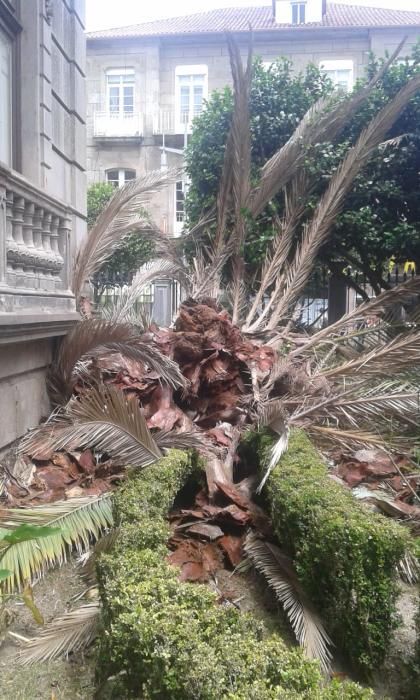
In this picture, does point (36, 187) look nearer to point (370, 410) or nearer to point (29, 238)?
point (29, 238)

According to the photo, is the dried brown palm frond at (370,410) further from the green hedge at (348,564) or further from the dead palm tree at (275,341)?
the green hedge at (348,564)

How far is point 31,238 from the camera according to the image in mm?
4672

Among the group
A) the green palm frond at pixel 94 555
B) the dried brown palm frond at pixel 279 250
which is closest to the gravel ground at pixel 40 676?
the green palm frond at pixel 94 555

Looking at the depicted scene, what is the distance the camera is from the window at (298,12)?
952 inches

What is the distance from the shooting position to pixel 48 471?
412 centimetres

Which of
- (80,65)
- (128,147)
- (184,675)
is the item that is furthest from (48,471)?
(128,147)

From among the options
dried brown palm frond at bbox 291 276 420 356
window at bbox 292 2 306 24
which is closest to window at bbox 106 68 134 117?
window at bbox 292 2 306 24

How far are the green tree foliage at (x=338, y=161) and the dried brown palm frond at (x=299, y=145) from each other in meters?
0.46

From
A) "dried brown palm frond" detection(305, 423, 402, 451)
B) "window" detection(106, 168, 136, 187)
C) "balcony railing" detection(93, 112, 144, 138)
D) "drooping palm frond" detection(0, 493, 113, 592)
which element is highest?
"balcony railing" detection(93, 112, 144, 138)

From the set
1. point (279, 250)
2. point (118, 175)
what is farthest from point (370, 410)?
point (118, 175)

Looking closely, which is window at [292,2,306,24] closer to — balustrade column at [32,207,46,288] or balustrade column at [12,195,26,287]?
balustrade column at [32,207,46,288]

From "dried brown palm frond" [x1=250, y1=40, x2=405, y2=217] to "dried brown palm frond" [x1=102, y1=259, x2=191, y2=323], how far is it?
1.19 metres

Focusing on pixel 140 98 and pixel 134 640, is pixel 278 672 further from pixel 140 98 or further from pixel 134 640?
pixel 140 98

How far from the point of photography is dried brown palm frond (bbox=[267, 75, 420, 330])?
670cm
